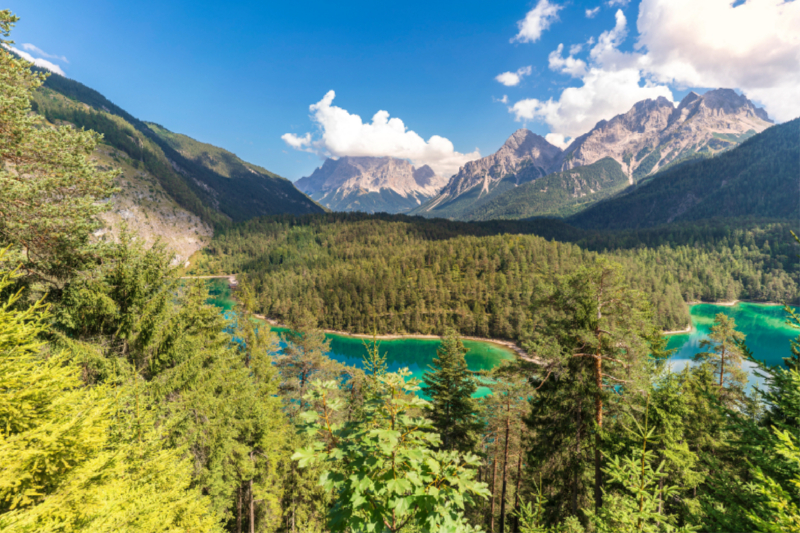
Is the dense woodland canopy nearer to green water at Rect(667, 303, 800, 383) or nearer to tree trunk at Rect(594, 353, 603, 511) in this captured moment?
green water at Rect(667, 303, 800, 383)

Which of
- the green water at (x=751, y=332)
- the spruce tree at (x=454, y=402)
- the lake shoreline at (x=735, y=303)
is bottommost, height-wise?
the green water at (x=751, y=332)

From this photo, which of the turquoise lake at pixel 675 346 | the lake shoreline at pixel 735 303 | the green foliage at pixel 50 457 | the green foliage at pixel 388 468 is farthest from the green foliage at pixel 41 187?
the lake shoreline at pixel 735 303

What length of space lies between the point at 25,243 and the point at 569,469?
17.9m

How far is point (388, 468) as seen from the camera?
2.95m

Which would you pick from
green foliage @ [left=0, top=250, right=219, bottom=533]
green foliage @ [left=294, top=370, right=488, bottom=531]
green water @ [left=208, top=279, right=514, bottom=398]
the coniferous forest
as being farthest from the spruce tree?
green water @ [left=208, top=279, right=514, bottom=398]

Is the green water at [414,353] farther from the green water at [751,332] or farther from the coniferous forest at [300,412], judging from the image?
the coniferous forest at [300,412]

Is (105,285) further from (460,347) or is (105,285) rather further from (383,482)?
(460,347)

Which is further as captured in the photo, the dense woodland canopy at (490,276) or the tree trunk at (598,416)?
the dense woodland canopy at (490,276)

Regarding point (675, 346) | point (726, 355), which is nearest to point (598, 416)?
point (726, 355)

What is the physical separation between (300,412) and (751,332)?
122 metres

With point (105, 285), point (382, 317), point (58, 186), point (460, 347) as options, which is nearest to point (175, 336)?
point (105, 285)

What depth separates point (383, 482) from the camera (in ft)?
9.24

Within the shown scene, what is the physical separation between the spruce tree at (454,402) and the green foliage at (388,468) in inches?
572

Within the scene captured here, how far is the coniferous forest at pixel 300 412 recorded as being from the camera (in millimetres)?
3275
